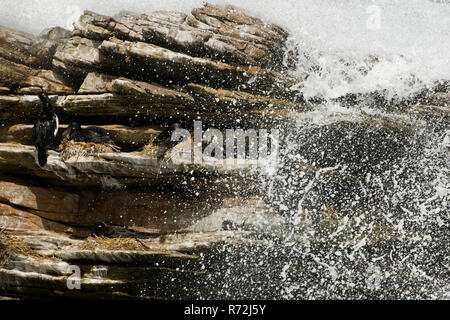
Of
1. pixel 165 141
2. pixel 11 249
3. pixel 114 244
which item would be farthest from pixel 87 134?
pixel 11 249

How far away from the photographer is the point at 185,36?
348 inches

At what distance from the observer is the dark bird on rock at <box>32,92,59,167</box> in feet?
27.8

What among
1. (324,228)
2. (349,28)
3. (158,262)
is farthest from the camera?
(349,28)

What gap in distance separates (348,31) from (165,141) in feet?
27.5

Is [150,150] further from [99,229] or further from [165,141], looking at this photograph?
[99,229]

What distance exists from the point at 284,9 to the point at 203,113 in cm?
534

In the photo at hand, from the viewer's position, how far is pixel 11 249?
7945 millimetres

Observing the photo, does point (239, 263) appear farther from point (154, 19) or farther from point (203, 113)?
point (154, 19)

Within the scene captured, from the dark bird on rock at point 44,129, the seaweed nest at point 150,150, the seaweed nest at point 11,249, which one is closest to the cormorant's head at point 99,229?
the seaweed nest at point 11,249

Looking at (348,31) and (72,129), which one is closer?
(72,129)

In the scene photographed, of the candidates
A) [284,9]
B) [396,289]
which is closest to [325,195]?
[396,289]

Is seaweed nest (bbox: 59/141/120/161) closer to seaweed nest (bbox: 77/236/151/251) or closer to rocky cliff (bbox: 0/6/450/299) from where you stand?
rocky cliff (bbox: 0/6/450/299)

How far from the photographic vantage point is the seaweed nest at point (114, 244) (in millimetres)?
7805

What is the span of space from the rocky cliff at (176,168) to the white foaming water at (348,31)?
61cm
